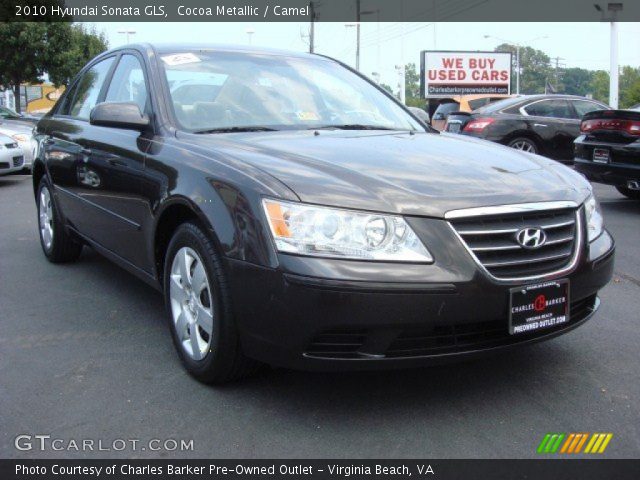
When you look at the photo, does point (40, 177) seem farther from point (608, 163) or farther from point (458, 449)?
point (608, 163)

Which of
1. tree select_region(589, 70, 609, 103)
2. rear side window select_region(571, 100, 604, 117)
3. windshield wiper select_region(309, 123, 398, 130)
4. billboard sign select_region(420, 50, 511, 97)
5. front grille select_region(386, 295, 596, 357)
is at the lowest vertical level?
front grille select_region(386, 295, 596, 357)

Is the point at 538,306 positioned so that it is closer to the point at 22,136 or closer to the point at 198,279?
the point at 198,279

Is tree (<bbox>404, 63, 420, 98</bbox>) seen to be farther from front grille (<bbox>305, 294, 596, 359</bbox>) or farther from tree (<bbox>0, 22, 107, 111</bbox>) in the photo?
front grille (<bbox>305, 294, 596, 359</bbox>)

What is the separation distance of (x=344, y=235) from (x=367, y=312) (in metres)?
0.30

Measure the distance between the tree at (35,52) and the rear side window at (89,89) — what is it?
79.0 feet

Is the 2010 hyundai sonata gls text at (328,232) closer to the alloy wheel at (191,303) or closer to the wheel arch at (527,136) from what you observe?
the alloy wheel at (191,303)

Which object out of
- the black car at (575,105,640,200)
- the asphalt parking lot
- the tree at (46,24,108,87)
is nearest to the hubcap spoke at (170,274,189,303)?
the asphalt parking lot

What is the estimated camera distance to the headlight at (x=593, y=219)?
328 cm

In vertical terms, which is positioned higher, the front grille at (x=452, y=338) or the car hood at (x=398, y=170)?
the car hood at (x=398, y=170)

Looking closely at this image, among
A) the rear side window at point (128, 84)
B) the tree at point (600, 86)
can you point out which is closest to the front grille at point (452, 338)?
the rear side window at point (128, 84)

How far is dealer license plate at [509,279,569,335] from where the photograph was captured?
282 cm

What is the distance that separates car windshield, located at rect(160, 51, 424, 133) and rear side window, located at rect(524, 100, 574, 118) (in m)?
8.81

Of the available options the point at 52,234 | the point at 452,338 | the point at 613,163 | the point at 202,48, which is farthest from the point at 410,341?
the point at 613,163

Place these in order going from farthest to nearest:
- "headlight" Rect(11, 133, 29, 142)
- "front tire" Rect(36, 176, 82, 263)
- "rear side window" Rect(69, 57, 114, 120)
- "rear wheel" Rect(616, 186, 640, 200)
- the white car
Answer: "headlight" Rect(11, 133, 29, 142) → the white car → "rear wheel" Rect(616, 186, 640, 200) → "front tire" Rect(36, 176, 82, 263) → "rear side window" Rect(69, 57, 114, 120)
